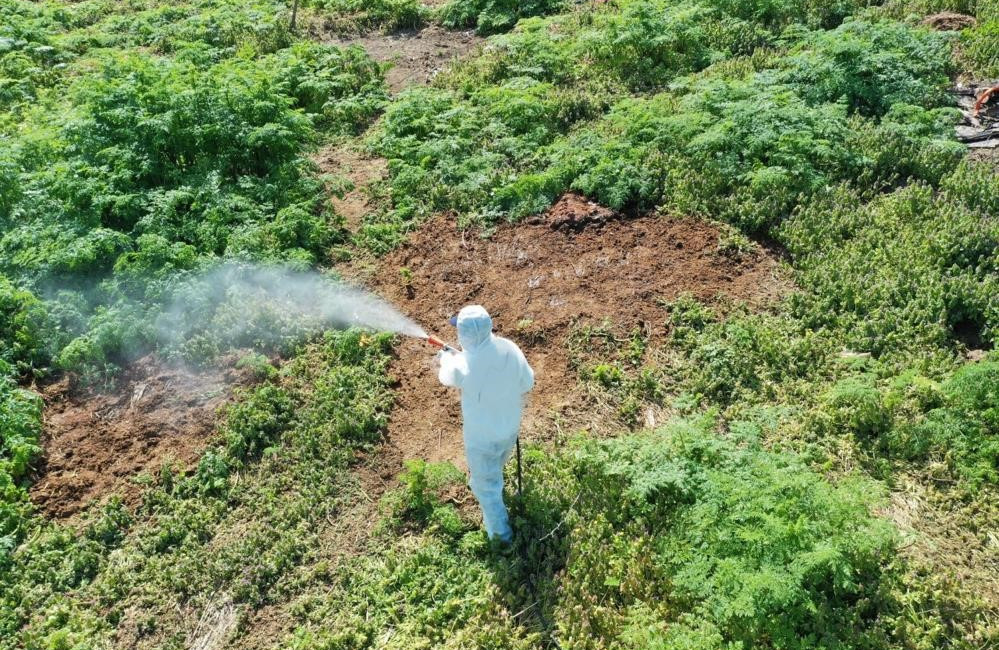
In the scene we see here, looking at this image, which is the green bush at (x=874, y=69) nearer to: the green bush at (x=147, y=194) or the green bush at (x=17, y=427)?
the green bush at (x=147, y=194)

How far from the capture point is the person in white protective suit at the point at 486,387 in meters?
5.54

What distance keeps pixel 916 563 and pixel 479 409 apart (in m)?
3.44

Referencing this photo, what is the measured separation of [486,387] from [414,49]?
10.7 metres

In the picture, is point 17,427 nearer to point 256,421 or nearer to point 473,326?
point 256,421

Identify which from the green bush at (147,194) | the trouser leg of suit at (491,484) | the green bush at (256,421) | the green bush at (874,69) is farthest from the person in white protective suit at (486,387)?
the green bush at (874,69)

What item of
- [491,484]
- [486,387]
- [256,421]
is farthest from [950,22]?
[256,421]

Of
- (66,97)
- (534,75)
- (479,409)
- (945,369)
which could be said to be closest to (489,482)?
(479,409)

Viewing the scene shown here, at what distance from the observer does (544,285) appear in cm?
891

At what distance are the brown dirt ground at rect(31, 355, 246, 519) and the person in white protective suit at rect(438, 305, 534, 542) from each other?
310cm

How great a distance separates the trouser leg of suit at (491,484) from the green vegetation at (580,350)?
228 millimetres

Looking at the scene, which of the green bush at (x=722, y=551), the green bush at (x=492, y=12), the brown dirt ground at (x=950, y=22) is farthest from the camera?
the green bush at (x=492, y=12)

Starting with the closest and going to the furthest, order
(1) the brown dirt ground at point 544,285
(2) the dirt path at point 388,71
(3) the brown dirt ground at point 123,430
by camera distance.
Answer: (3) the brown dirt ground at point 123,430
(1) the brown dirt ground at point 544,285
(2) the dirt path at point 388,71

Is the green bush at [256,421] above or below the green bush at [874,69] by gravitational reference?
below

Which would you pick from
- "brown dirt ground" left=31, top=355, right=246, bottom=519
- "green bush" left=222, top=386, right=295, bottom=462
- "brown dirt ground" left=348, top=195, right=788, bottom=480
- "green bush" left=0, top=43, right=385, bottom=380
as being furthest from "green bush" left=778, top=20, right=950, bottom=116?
"brown dirt ground" left=31, top=355, right=246, bottom=519
